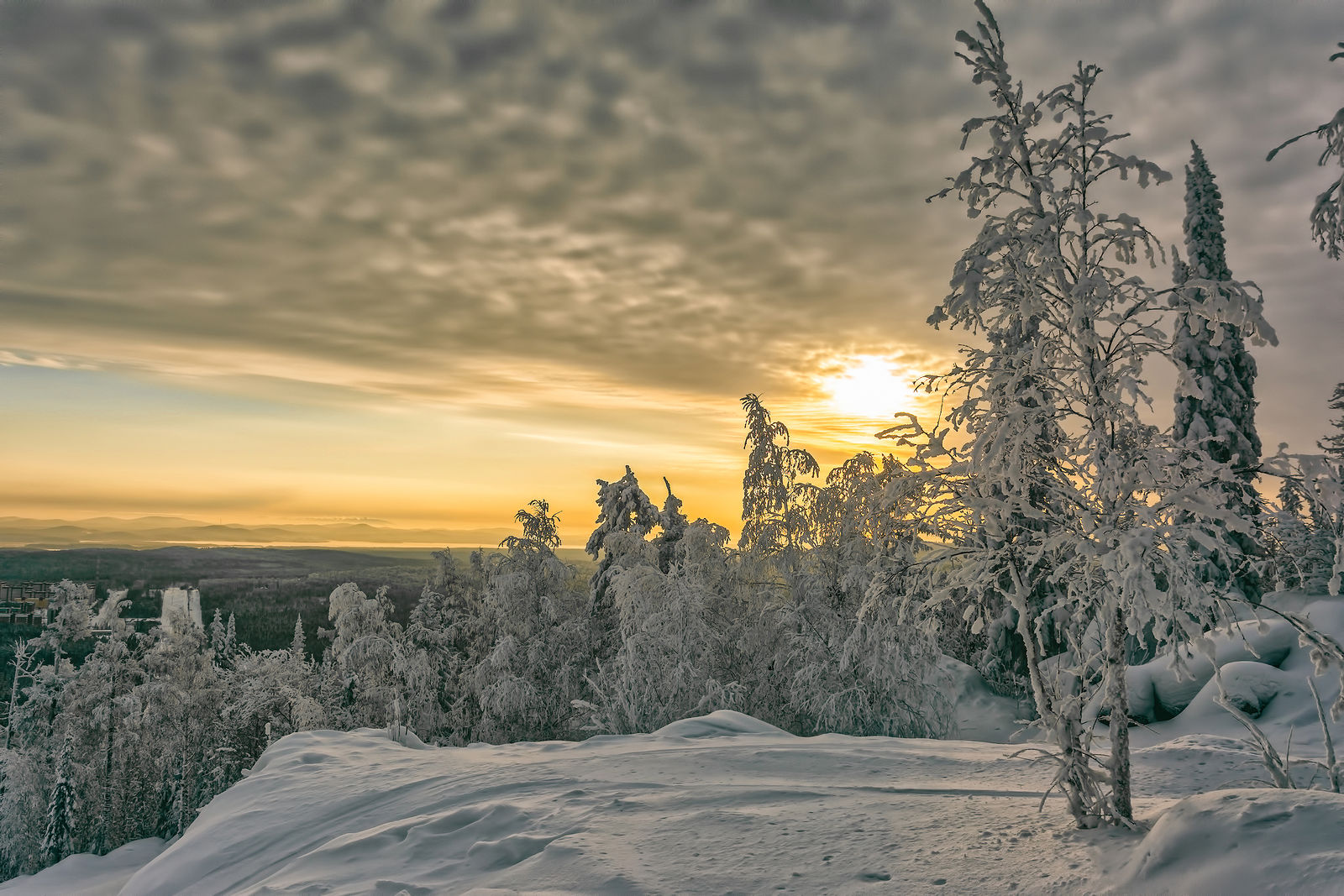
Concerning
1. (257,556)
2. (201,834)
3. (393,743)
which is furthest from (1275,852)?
(257,556)

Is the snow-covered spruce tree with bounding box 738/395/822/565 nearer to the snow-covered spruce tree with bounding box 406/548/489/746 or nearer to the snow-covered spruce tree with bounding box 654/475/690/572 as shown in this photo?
the snow-covered spruce tree with bounding box 654/475/690/572

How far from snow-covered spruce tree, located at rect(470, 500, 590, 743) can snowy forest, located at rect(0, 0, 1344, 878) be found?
3.9 inches

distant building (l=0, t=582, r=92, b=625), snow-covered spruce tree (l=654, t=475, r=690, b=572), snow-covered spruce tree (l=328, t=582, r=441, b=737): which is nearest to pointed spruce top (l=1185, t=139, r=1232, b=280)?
snow-covered spruce tree (l=654, t=475, r=690, b=572)

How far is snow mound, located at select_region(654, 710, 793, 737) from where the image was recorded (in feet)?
34.9

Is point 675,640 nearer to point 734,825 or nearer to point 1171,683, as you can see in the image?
point 1171,683

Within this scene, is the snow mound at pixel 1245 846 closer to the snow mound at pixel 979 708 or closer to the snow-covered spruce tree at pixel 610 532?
the snow mound at pixel 979 708

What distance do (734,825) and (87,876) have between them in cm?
2021

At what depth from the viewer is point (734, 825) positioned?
19.9 feet

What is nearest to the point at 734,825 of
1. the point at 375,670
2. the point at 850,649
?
the point at 850,649

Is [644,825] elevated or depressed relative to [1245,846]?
depressed

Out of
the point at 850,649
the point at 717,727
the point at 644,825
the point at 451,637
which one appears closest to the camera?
the point at 644,825

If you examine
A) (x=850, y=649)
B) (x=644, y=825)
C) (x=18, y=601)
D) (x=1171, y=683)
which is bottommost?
(x=18, y=601)

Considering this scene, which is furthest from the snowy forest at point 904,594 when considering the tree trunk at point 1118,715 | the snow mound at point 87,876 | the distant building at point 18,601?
the distant building at point 18,601

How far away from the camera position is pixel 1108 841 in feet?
A: 16.0
